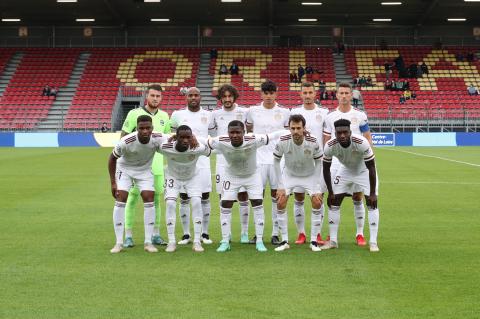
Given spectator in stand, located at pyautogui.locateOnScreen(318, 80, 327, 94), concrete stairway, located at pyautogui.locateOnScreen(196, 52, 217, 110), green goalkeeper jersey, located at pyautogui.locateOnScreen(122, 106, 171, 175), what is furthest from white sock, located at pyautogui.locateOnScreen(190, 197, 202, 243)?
spectator in stand, located at pyautogui.locateOnScreen(318, 80, 327, 94)

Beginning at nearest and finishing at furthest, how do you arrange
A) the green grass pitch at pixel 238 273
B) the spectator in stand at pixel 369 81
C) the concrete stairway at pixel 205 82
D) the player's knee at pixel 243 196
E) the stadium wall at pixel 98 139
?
the green grass pitch at pixel 238 273 < the player's knee at pixel 243 196 < the stadium wall at pixel 98 139 < the concrete stairway at pixel 205 82 < the spectator in stand at pixel 369 81

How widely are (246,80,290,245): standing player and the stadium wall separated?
31181 millimetres

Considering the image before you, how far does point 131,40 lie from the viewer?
177 ft

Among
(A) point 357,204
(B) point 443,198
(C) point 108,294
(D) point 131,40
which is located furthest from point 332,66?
(C) point 108,294

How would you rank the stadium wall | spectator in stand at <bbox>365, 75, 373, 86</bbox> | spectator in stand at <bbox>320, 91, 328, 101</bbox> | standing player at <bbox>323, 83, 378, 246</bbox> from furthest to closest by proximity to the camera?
spectator in stand at <bbox>365, 75, 373, 86</bbox> → spectator in stand at <bbox>320, 91, 328, 101</bbox> → the stadium wall → standing player at <bbox>323, 83, 378, 246</bbox>

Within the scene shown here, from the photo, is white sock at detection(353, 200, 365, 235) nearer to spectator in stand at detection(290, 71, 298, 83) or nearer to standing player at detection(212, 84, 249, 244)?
standing player at detection(212, 84, 249, 244)

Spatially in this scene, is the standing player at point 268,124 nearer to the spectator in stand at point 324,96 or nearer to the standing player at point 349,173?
the standing player at point 349,173

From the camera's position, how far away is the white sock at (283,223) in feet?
30.8

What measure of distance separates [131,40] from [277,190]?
151ft

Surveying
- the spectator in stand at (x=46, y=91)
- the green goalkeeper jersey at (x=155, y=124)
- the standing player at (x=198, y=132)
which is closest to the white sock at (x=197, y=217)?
the standing player at (x=198, y=132)

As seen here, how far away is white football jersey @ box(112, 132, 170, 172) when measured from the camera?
915 centimetres

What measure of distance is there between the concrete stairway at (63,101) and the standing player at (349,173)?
116ft

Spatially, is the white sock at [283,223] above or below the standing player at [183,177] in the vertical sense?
below

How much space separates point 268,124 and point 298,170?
915 millimetres
